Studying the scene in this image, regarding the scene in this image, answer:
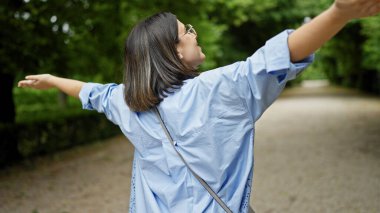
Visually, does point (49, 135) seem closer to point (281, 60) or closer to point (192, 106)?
point (192, 106)

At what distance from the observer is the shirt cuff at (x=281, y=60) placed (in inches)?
55.1

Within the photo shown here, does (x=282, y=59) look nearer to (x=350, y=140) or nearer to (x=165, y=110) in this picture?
(x=165, y=110)

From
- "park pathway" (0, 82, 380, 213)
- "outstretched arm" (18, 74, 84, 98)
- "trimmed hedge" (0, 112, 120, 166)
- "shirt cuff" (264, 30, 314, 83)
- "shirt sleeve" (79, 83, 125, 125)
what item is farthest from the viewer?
"trimmed hedge" (0, 112, 120, 166)

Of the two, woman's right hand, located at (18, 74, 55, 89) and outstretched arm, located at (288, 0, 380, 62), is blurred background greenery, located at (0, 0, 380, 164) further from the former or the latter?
outstretched arm, located at (288, 0, 380, 62)

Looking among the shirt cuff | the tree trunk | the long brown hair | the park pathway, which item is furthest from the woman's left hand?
the tree trunk

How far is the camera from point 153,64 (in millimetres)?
1793

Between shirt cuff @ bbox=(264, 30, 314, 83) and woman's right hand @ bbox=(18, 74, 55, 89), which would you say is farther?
woman's right hand @ bbox=(18, 74, 55, 89)

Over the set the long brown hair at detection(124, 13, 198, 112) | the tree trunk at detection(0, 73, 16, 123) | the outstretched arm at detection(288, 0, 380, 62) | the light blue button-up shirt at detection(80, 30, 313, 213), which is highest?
the outstretched arm at detection(288, 0, 380, 62)

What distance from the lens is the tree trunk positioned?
32.6 ft

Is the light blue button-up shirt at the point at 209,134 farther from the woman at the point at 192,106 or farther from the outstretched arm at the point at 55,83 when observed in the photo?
the outstretched arm at the point at 55,83

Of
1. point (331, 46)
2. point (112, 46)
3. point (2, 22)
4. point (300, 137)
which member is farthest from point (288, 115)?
point (331, 46)

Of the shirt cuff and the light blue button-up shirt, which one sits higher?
the shirt cuff


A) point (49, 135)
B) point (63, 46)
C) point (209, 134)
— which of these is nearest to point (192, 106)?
point (209, 134)

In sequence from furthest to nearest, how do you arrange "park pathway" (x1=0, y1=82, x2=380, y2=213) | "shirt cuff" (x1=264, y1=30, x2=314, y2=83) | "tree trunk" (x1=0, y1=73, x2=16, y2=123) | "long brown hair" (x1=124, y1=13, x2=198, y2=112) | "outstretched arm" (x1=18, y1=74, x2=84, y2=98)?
"tree trunk" (x1=0, y1=73, x2=16, y2=123), "park pathway" (x1=0, y1=82, x2=380, y2=213), "outstretched arm" (x1=18, y1=74, x2=84, y2=98), "long brown hair" (x1=124, y1=13, x2=198, y2=112), "shirt cuff" (x1=264, y1=30, x2=314, y2=83)
